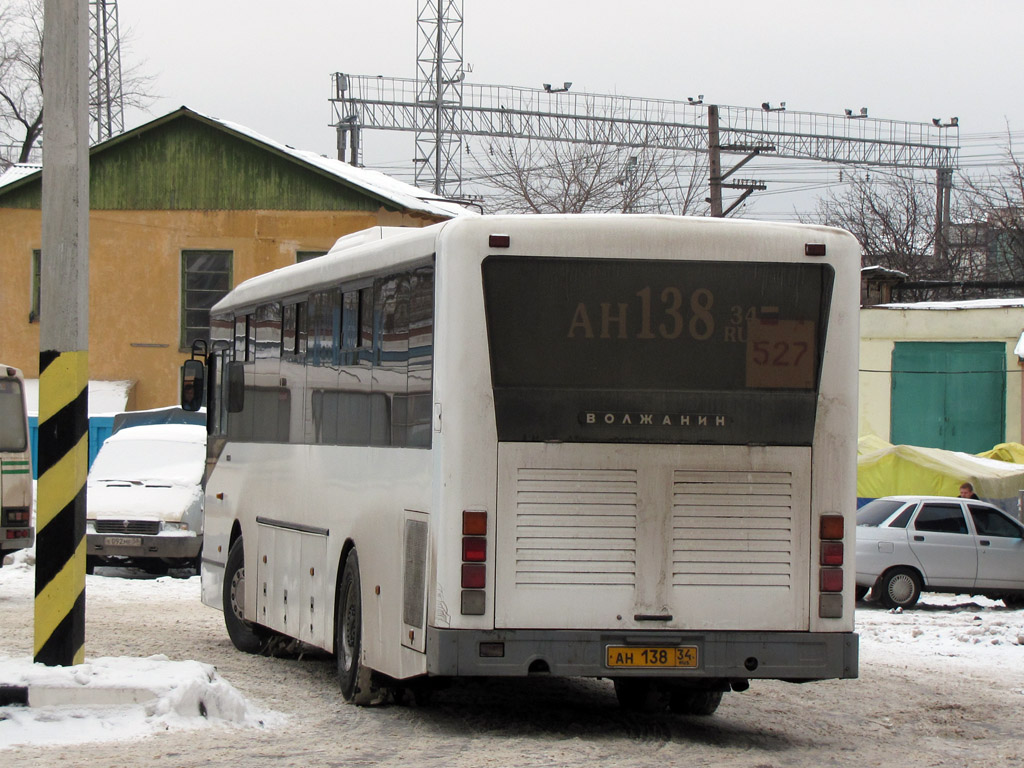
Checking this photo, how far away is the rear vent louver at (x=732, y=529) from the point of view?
916 cm

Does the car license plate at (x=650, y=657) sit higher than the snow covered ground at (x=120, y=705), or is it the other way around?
the car license plate at (x=650, y=657)

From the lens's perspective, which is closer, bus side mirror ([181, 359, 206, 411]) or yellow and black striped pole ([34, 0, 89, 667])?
yellow and black striped pole ([34, 0, 89, 667])

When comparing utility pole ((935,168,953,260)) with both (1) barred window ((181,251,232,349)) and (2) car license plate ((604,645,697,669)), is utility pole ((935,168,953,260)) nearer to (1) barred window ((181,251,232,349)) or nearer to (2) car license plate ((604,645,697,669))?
(1) barred window ((181,251,232,349))

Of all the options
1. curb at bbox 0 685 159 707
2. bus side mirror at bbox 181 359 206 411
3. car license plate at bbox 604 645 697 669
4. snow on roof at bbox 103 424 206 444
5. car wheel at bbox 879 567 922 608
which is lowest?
car wheel at bbox 879 567 922 608

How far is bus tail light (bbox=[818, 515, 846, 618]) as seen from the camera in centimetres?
925

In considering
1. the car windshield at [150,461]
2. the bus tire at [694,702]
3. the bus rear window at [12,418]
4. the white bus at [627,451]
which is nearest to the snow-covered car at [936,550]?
the car windshield at [150,461]

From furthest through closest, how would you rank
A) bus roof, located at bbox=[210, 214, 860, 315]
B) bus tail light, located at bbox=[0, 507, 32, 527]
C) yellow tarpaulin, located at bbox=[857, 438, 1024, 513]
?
yellow tarpaulin, located at bbox=[857, 438, 1024, 513], bus tail light, located at bbox=[0, 507, 32, 527], bus roof, located at bbox=[210, 214, 860, 315]

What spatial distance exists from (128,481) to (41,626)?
13.3 meters

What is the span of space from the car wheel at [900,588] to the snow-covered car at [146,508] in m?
9.08

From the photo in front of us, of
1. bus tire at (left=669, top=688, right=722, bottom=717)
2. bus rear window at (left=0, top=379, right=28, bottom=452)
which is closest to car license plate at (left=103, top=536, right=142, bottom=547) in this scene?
bus rear window at (left=0, top=379, right=28, bottom=452)

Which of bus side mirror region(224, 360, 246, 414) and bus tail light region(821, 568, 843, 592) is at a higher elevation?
bus side mirror region(224, 360, 246, 414)

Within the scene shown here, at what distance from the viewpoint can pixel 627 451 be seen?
914 cm

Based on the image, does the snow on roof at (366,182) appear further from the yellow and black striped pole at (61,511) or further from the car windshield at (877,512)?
the yellow and black striped pole at (61,511)

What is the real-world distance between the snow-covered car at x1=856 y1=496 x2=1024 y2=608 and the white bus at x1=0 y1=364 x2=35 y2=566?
10424 mm
